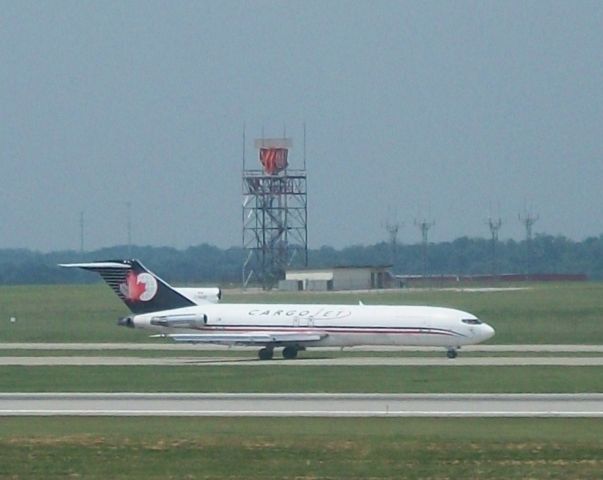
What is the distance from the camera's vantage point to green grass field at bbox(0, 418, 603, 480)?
2381 cm

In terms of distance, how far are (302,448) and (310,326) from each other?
3472cm

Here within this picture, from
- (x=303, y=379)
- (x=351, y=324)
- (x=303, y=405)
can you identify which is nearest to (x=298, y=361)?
(x=351, y=324)

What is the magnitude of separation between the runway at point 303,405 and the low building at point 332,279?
100952mm

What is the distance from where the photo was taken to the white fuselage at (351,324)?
60188mm

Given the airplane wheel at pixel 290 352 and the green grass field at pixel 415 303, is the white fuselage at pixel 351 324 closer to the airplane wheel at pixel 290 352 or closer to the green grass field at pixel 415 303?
the airplane wheel at pixel 290 352

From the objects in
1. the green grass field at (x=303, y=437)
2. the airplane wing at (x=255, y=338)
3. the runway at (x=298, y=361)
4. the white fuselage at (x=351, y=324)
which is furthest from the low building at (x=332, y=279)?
the green grass field at (x=303, y=437)

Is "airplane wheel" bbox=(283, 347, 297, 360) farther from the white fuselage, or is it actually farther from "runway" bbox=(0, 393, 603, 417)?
"runway" bbox=(0, 393, 603, 417)

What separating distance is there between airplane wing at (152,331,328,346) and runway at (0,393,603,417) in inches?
819

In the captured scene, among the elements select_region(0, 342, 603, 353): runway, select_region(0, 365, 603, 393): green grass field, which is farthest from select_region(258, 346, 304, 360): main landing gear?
select_region(0, 365, 603, 393): green grass field

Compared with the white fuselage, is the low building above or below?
above

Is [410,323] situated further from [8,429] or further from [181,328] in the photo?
[8,429]

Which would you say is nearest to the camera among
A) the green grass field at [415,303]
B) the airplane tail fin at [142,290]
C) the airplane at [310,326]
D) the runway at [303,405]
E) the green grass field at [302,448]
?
the green grass field at [302,448]

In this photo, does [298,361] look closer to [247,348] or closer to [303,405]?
[247,348]

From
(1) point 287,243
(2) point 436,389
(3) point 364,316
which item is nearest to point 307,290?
(1) point 287,243
